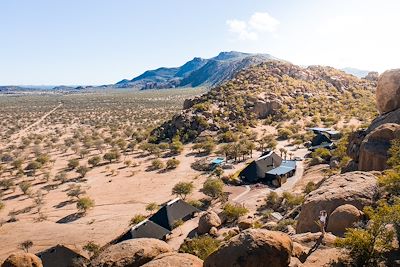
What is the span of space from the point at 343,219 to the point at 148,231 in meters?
15.4

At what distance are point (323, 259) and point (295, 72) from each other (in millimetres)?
109179

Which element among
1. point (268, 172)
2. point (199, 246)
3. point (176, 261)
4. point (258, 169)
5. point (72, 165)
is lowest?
point (72, 165)

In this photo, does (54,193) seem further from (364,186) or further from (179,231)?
(364,186)

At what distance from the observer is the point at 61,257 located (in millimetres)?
23766

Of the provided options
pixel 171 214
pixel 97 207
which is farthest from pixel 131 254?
pixel 97 207

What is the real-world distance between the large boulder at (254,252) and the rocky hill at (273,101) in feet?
185

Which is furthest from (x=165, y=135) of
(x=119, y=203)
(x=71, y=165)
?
(x=119, y=203)

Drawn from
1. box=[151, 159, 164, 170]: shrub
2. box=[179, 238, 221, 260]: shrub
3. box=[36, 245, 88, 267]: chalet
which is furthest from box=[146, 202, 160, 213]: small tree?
box=[151, 159, 164, 170]: shrub

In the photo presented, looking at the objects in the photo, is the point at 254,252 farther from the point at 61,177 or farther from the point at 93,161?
the point at 93,161

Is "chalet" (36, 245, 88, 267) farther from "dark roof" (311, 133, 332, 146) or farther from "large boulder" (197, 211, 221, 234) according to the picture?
"dark roof" (311, 133, 332, 146)

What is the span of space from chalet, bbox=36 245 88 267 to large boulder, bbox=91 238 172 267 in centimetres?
1016

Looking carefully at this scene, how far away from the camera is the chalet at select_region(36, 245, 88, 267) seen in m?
23.6

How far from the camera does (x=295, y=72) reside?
11681 cm

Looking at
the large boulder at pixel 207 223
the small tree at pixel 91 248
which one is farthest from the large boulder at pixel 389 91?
the small tree at pixel 91 248
